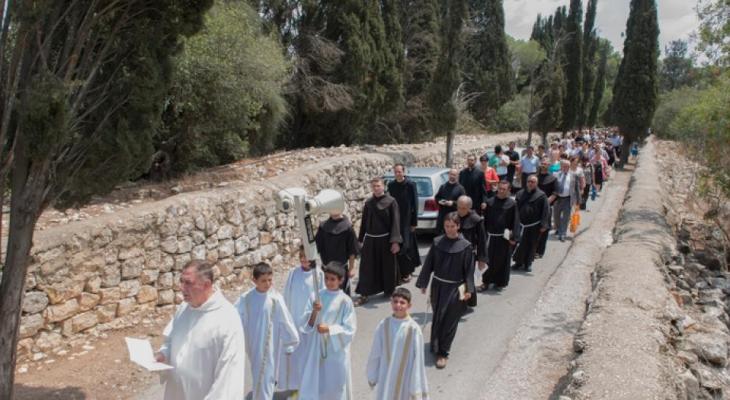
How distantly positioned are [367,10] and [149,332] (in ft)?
53.0

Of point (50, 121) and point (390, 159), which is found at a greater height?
point (50, 121)

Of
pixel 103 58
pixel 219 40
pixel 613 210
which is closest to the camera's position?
pixel 103 58

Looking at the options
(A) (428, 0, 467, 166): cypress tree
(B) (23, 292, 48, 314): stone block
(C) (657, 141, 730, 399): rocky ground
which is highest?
(A) (428, 0, 467, 166): cypress tree

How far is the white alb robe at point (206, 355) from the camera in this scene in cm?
379

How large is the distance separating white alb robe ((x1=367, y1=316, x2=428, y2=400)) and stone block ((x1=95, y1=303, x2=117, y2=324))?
3735 millimetres

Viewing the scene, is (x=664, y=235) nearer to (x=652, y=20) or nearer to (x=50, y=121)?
(x=50, y=121)

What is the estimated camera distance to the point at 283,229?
1098cm

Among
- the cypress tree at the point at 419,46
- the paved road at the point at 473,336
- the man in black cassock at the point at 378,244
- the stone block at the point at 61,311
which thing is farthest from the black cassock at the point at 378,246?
the cypress tree at the point at 419,46

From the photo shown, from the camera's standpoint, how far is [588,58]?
163 feet

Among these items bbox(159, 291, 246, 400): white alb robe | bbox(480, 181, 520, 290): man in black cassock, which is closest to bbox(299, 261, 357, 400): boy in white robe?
→ bbox(159, 291, 246, 400): white alb robe

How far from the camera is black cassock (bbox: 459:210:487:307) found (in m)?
8.37

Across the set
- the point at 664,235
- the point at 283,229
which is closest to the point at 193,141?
the point at 283,229

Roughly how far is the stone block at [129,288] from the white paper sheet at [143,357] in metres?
3.83

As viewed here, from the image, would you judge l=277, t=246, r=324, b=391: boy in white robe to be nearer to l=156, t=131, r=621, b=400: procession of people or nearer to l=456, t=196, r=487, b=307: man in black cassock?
l=156, t=131, r=621, b=400: procession of people
